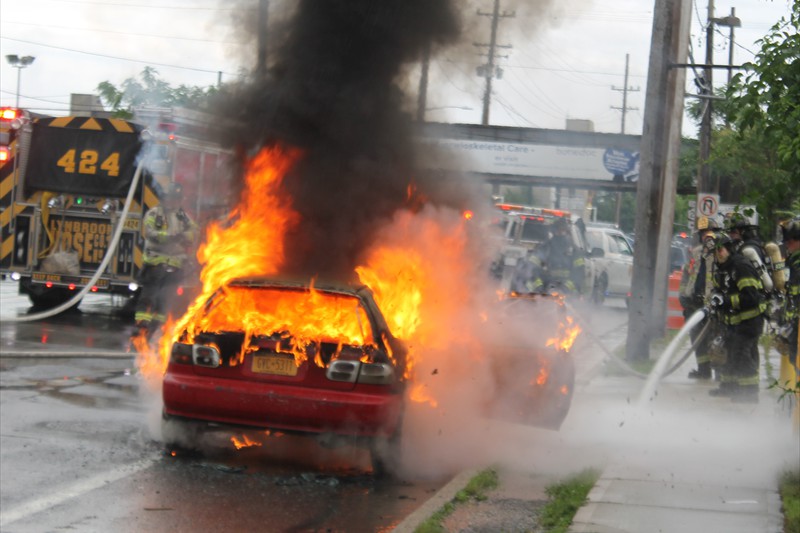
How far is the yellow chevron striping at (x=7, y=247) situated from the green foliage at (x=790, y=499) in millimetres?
12759

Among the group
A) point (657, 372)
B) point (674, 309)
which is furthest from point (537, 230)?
point (657, 372)

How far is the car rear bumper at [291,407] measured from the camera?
768 centimetres

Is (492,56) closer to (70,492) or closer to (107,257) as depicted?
(107,257)

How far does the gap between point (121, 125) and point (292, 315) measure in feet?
32.3

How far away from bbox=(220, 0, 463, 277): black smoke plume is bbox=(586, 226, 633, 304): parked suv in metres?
18.9

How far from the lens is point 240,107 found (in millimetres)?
10531

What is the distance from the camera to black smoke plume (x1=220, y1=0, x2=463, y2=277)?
996 cm

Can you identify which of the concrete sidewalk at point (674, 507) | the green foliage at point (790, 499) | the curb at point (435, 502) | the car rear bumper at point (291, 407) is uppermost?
the car rear bumper at point (291, 407)

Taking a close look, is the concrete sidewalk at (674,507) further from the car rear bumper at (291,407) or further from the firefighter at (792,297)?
the firefighter at (792,297)

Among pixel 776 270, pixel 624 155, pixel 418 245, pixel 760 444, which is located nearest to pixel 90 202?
pixel 418 245

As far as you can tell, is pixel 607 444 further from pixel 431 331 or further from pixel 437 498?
pixel 437 498

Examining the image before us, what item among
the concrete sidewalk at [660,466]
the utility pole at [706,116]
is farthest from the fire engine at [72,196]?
the utility pole at [706,116]

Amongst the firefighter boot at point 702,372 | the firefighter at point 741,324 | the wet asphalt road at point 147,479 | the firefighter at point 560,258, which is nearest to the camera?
the wet asphalt road at point 147,479

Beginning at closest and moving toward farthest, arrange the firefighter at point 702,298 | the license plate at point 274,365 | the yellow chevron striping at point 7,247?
the license plate at point 274,365 → the firefighter at point 702,298 → the yellow chevron striping at point 7,247
